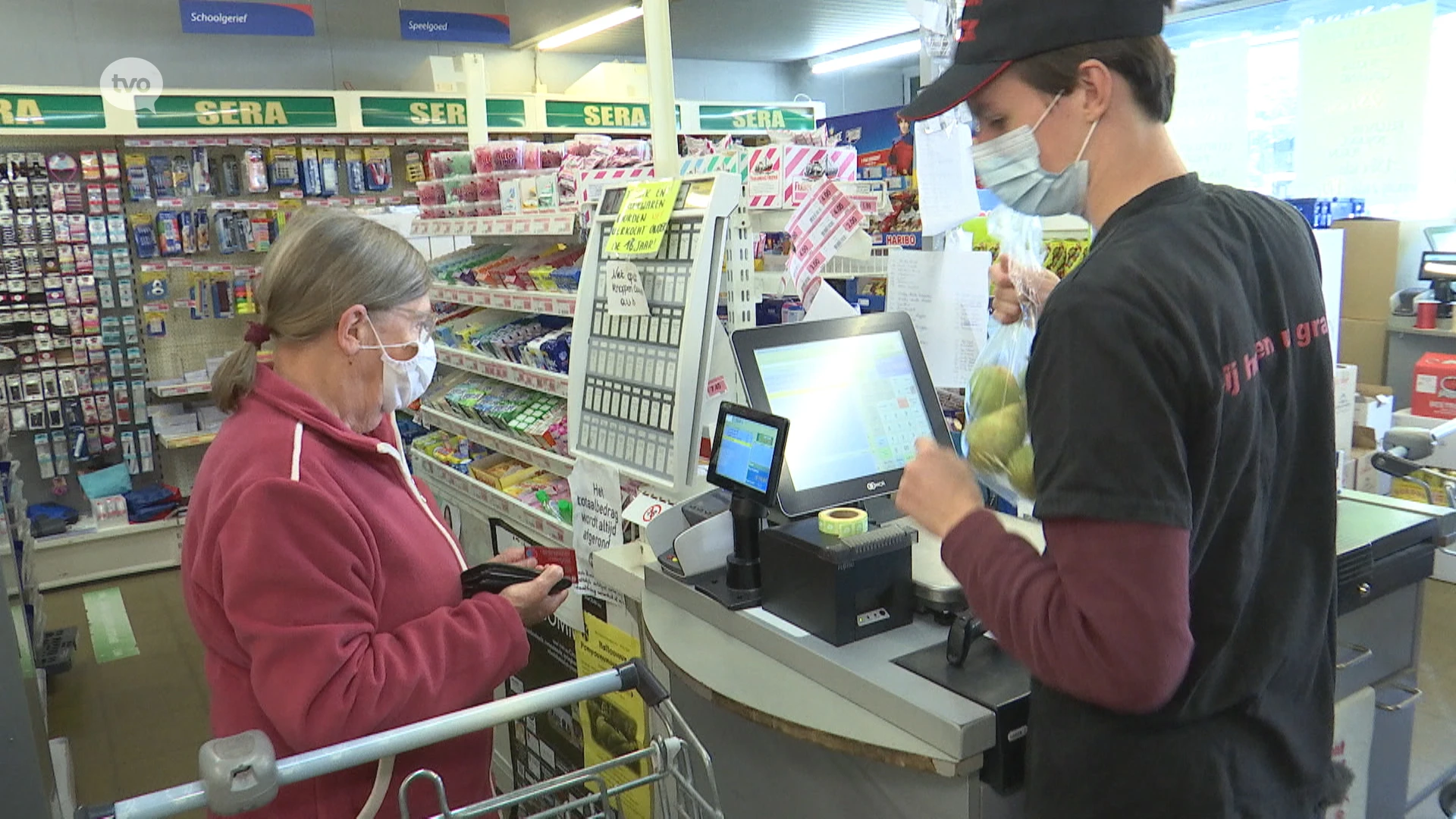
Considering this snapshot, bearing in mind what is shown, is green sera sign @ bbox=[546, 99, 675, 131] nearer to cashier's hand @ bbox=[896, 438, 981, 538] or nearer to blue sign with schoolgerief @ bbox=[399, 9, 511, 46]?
blue sign with schoolgerief @ bbox=[399, 9, 511, 46]

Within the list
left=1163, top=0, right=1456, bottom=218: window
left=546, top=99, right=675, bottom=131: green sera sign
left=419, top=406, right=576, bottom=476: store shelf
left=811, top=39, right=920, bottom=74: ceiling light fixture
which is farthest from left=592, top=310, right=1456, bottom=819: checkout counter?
left=811, top=39, right=920, bottom=74: ceiling light fixture

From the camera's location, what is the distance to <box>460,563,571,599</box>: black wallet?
1704 mm

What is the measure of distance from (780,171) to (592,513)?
1.02 metres

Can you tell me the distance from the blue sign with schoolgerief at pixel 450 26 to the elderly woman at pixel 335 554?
5.78 meters

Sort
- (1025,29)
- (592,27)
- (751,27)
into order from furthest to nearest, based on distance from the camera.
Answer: (751,27)
(592,27)
(1025,29)

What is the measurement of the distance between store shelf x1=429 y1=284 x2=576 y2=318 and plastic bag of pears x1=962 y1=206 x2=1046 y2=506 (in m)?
1.52

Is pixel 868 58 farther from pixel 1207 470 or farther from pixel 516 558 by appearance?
pixel 1207 470

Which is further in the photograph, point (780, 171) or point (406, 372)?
point (780, 171)

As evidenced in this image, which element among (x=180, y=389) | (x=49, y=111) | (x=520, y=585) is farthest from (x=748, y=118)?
(x=520, y=585)

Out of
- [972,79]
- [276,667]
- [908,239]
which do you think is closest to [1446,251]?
[908,239]

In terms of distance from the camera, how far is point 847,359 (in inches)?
71.3

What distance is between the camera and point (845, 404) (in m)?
1.79

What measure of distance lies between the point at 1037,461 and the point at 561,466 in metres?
2.10

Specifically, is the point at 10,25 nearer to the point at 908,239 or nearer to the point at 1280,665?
the point at 908,239
